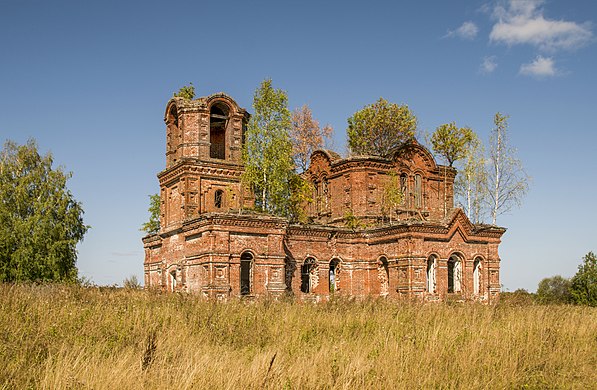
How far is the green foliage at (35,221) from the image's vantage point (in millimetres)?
33375

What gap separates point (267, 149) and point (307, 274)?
623cm

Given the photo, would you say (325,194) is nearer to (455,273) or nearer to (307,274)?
(307,274)

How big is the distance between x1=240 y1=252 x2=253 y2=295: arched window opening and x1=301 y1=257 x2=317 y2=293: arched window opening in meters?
3.18

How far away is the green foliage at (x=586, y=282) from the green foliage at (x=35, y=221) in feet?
99.2

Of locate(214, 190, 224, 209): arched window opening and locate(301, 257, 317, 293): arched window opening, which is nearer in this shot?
locate(214, 190, 224, 209): arched window opening

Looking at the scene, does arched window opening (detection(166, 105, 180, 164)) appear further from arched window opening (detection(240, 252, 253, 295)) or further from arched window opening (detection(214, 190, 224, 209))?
arched window opening (detection(240, 252, 253, 295))

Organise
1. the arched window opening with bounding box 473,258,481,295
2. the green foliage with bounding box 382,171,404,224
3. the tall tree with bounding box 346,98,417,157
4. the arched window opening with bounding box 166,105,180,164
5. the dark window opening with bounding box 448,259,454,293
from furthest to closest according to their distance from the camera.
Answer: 1. the tall tree with bounding box 346,98,417,157
2. the green foliage with bounding box 382,171,404,224
3. the arched window opening with bounding box 166,105,180,164
4. the dark window opening with bounding box 448,259,454,293
5. the arched window opening with bounding box 473,258,481,295

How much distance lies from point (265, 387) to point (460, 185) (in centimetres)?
2969

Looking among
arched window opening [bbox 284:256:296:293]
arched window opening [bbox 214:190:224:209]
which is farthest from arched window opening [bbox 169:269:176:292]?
arched window opening [bbox 284:256:296:293]

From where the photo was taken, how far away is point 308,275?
91.7 ft

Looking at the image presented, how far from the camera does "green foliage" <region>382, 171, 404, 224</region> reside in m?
29.8

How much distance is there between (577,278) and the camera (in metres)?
37.0

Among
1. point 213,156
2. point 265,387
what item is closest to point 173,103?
point 213,156

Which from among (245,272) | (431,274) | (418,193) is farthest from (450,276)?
(245,272)
